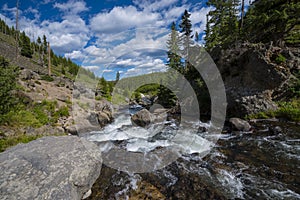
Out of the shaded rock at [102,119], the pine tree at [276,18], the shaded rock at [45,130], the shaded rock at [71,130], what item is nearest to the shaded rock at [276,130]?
the pine tree at [276,18]

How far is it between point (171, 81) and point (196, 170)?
17987mm

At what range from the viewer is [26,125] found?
8781mm

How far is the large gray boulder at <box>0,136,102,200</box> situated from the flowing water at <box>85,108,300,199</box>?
957 millimetres

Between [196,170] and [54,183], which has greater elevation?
[54,183]

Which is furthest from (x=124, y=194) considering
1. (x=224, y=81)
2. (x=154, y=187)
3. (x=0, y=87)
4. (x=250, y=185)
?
(x=224, y=81)

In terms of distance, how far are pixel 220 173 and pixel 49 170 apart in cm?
566

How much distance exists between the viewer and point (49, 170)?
12.3 ft

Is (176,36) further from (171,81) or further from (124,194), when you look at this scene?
(124,194)

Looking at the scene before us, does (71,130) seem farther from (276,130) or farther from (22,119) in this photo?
(276,130)

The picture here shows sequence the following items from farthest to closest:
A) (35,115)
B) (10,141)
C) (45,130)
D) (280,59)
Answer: (280,59), (35,115), (45,130), (10,141)

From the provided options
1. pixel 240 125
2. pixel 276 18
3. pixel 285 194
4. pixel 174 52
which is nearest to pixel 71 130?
pixel 285 194

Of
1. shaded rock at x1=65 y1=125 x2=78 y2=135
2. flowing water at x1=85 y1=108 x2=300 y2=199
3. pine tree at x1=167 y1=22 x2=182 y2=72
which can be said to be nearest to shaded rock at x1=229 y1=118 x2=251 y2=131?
flowing water at x1=85 y1=108 x2=300 y2=199

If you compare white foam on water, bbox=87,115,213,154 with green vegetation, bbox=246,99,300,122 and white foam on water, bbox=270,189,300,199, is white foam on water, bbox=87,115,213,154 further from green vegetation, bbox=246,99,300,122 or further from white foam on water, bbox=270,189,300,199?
green vegetation, bbox=246,99,300,122

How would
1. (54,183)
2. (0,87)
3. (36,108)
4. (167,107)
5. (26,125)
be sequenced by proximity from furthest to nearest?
(167,107) → (36,108) → (26,125) → (0,87) → (54,183)
